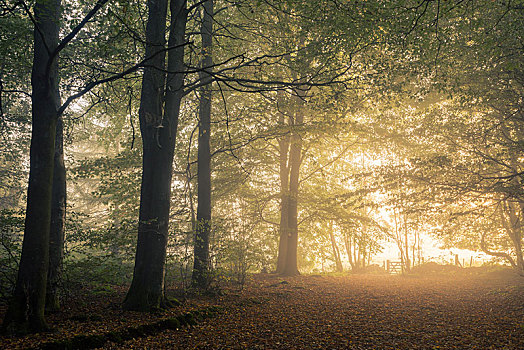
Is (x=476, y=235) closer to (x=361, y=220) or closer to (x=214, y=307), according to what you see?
(x=361, y=220)

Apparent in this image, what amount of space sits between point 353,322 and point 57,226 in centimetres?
613

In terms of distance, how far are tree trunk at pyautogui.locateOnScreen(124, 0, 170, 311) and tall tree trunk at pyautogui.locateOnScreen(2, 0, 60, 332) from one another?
1772mm

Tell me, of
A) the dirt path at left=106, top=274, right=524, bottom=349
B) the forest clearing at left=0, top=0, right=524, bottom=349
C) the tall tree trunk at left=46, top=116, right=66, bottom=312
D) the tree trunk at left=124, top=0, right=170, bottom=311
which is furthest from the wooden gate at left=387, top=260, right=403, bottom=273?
the tall tree trunk at left=46, top=116, right=66, bottom=312

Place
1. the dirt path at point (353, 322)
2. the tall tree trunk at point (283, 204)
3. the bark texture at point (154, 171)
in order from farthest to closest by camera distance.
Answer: the tall tree trunk at point (283, 204) → the bark texture at point (154, 171) → the dirt path at point (353, 322)

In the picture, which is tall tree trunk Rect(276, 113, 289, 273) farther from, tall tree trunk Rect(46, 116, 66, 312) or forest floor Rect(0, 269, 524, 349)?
tall tree trunk Rect(46, 116, 66, 312)

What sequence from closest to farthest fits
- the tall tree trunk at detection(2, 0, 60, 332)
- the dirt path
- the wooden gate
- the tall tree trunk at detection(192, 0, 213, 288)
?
the tall tree trunk at detection(2, 0, 60, 332)
the dirt path
the tall tree trunk at detection(192, 0, 213, 288)
the wooden gate

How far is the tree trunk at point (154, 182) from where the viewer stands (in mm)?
6371

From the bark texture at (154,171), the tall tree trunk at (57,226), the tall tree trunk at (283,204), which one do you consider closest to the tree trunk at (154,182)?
the bark texture at (154,171)

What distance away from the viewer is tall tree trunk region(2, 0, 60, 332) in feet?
15.2

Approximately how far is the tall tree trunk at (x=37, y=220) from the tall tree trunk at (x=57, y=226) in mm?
1439

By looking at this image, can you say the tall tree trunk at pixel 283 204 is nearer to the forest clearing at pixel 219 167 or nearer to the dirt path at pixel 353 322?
the forest clearing at pixel 219 167

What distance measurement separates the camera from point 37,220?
469 centimetres

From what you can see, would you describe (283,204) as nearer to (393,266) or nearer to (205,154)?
(205,154)

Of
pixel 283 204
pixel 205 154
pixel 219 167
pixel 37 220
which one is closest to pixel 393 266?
pixel 283 204
